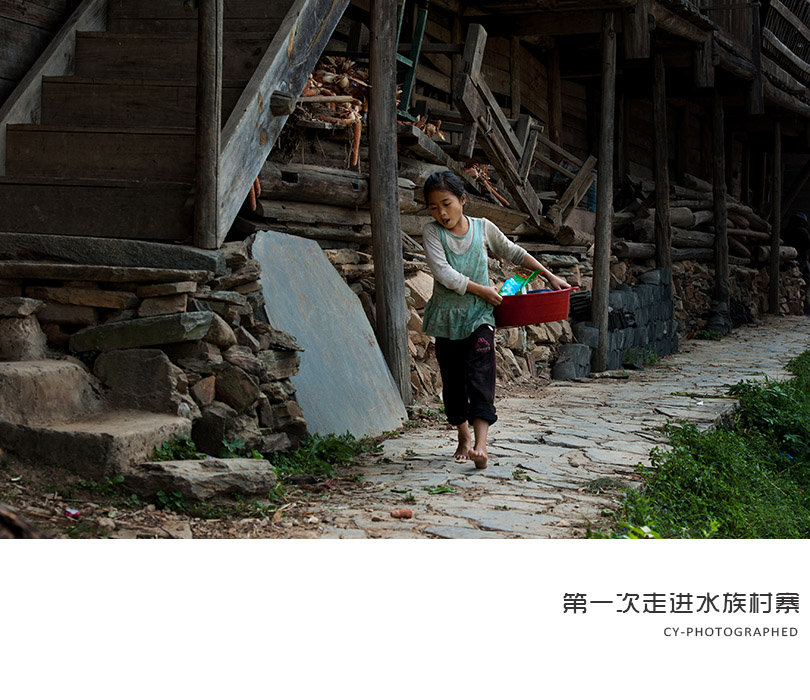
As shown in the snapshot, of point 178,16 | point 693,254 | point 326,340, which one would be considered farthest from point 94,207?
point 693,254

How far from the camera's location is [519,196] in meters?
9.84

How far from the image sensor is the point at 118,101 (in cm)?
570

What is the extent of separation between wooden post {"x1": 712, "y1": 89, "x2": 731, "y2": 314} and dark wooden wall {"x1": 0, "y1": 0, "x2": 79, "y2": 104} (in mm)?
12038

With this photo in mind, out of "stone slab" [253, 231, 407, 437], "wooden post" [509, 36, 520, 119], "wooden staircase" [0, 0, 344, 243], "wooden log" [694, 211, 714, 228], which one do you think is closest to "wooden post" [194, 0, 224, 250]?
"wooden staircase" [0, 0, 344, 243]

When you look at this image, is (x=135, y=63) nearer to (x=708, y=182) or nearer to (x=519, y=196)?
(x=519, y=196)

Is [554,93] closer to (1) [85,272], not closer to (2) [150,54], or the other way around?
(2) [150,54]

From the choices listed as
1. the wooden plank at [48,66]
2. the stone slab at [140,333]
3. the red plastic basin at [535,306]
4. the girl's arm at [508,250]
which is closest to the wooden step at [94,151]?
the wooden plank at [48,66]

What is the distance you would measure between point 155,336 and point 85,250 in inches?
24.0

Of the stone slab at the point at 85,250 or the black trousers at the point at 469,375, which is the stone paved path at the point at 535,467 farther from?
the stone slab at the point at 85,250

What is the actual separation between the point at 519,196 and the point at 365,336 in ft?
12.4

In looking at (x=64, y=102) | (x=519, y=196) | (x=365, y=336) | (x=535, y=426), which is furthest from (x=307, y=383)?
(x=519, y=196)

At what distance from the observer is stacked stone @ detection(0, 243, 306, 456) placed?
448 centimetres

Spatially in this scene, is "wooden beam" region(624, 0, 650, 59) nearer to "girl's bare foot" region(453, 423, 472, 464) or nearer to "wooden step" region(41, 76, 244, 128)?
"wooden step" region(41, 76, 244, 128)

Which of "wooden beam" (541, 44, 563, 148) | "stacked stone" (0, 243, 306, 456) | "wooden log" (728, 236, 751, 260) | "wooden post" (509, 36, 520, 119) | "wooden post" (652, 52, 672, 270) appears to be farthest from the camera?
"wooden log" (728, 236, 751, 260)
